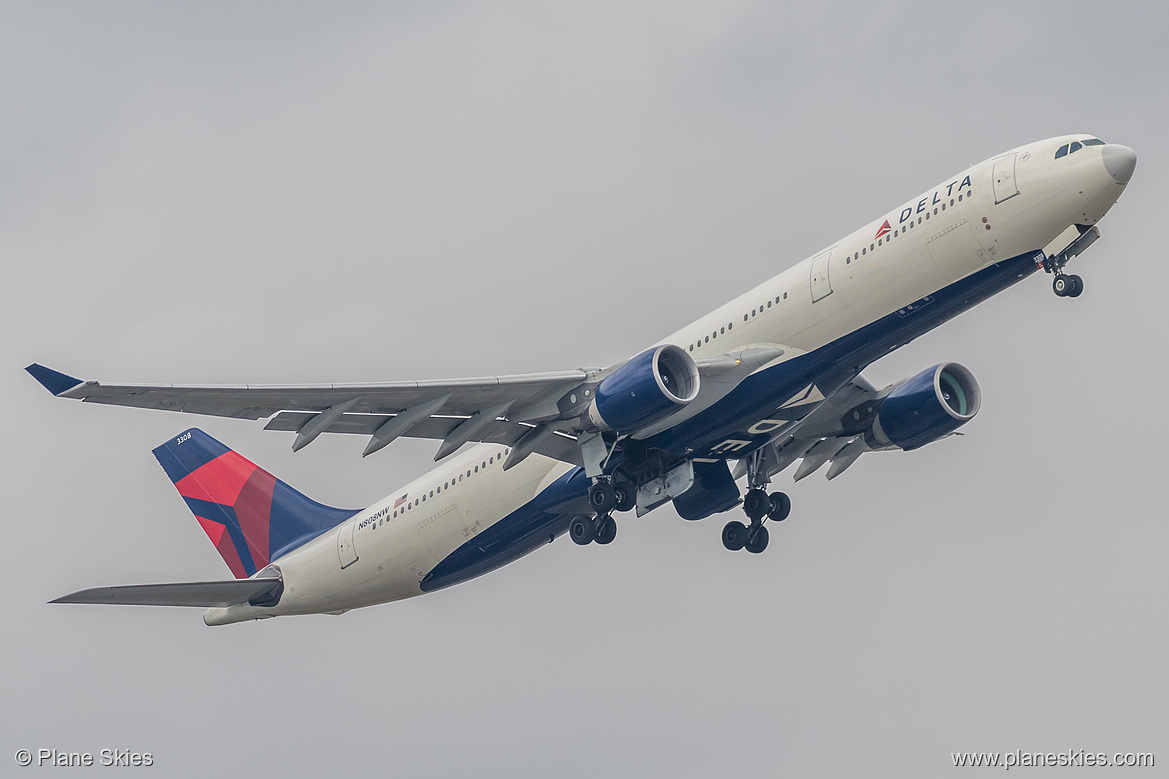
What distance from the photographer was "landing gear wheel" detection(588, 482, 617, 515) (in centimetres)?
3369

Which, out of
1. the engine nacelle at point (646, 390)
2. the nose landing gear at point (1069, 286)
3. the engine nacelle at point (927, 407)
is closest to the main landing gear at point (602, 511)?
the engine nacelle at point (646, 390)

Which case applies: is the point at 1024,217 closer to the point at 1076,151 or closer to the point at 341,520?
the point at 1076,151

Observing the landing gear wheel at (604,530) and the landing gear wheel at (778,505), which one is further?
the landing gear wheel at (778,505)

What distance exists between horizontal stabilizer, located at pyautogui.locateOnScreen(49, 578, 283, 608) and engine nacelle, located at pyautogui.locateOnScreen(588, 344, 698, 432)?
1191cm

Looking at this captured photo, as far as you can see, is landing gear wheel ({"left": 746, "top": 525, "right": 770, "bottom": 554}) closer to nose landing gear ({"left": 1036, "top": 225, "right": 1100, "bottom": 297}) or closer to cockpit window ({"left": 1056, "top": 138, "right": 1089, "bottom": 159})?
nose landing gear ({"left": 1036, "top": 225, "right": 1100, "bottom": 297})

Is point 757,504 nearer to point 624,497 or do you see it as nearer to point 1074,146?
point 624,497

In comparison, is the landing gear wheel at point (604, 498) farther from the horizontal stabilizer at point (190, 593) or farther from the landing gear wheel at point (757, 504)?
the horizontal stabilizer at point (190, 593)

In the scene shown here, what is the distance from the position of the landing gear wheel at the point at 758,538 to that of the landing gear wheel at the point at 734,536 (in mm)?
151

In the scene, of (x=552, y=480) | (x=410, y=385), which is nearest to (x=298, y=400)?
(x=410, y=385)

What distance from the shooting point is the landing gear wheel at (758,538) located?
124 feet

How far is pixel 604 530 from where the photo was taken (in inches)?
1348

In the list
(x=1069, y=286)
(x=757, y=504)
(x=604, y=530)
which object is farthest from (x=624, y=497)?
(x=1069, y=286)

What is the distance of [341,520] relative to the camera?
4034cm

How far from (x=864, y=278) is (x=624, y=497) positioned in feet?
24.9
